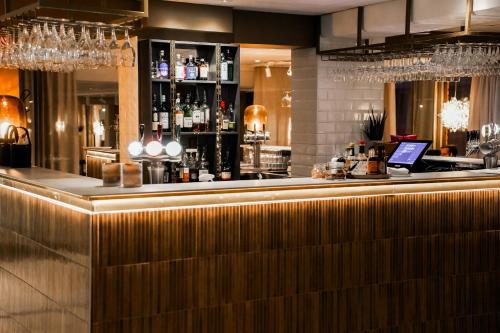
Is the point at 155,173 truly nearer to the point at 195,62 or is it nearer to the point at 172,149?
the point at 172,149

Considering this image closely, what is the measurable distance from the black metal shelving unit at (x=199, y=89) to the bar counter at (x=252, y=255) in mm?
1892

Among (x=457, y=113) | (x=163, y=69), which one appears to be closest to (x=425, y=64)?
(x=163, y=69)

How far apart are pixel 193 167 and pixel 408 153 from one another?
2.09m

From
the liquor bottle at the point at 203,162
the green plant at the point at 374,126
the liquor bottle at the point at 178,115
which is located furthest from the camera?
the green plant at the point at 374,126

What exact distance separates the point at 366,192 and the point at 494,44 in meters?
2.70

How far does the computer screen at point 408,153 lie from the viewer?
6.79m

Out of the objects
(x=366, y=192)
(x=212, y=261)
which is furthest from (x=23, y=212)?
(x=366, y=192)

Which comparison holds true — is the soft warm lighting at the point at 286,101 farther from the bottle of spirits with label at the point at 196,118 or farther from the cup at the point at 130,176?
the cup at the point at 130,176

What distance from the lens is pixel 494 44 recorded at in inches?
254

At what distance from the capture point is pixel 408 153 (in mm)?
6922

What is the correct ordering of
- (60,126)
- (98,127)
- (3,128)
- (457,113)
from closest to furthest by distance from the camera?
(3,128)
(60,126)
(98,127)
(457,113)

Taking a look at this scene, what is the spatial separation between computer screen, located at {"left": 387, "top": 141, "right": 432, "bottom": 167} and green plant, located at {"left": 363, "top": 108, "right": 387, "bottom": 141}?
1513 mm

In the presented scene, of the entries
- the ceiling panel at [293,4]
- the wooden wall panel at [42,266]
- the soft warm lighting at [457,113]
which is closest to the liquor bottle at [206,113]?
the ceiling panel at [293,4]

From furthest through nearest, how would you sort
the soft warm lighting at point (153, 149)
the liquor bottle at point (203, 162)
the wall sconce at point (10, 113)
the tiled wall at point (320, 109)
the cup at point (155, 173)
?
the tiled wall at point (320, 109) < the liquor bottle at point (203, 162) < the wall sconce at point (10, 113) < the cup at point (155, 173) < the soft warm lighting at point (153, 149)
